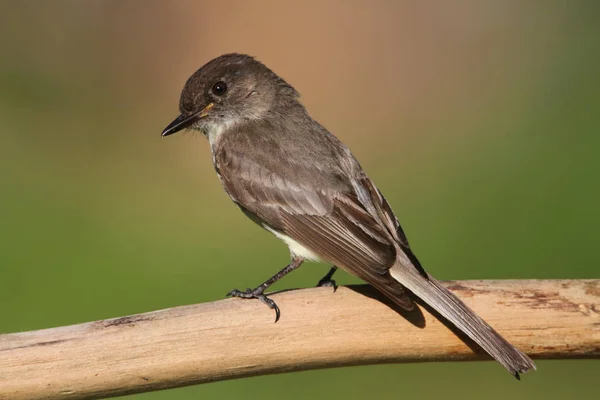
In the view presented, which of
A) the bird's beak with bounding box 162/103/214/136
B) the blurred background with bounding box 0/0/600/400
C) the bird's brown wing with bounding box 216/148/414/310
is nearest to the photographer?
the bird's brown wing with bounding box 216/148/414/310

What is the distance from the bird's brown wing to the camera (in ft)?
14.8

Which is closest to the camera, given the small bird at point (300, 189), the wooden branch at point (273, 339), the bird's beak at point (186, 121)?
the wooden branch at point (273, 339)

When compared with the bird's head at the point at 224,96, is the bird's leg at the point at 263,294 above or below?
below

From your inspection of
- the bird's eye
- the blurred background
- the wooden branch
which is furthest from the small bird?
the blurred background

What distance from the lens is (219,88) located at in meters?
5.41

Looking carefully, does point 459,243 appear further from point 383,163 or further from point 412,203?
point 383,163

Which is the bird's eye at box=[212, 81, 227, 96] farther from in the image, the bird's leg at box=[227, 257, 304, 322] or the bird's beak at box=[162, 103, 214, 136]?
the bird's leg at box=[227, 257, 304, 322]

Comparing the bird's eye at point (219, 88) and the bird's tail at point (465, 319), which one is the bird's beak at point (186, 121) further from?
the bird's tail at point (465, 319)

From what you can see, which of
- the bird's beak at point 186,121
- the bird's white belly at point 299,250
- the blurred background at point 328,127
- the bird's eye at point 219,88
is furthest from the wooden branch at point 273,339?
the blurred background at point 328,127

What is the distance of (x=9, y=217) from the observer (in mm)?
8500

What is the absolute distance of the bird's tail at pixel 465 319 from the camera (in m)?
3.97

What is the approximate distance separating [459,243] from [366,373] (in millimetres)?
1663

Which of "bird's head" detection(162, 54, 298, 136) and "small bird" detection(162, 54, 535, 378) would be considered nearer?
"small bird" detection(162, 54, 535, 378)

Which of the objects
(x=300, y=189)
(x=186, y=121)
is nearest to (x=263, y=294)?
(x=300, y=189)
